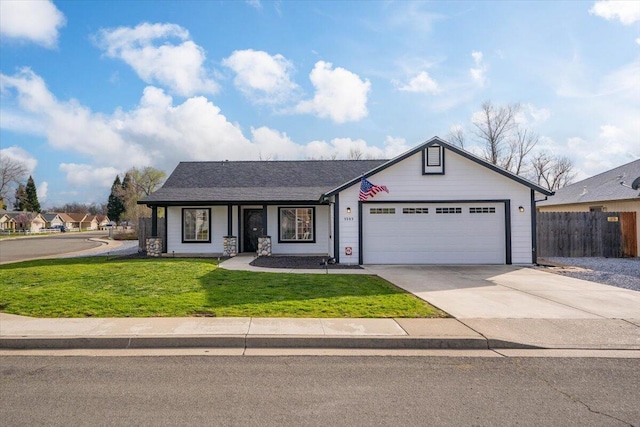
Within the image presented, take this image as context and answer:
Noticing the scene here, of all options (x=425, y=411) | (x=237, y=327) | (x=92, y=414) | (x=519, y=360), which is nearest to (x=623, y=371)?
(x=519, y=360)

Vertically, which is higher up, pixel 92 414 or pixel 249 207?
pixel 249 207

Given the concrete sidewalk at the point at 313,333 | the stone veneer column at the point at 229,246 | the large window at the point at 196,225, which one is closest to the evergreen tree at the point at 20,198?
the large window at the point at 196,225

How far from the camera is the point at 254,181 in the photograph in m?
20.3

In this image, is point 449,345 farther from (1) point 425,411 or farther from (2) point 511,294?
(2) point 511,294

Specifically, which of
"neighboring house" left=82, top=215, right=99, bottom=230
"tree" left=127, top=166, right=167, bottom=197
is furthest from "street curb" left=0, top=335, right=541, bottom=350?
"neighboring house" left=82, top=215, right=99, bottom=230

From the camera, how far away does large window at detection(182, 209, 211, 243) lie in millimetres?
18625

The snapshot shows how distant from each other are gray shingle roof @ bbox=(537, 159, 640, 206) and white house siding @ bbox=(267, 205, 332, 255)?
45.9 feet

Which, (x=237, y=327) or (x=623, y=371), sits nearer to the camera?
(x=623, y=371)

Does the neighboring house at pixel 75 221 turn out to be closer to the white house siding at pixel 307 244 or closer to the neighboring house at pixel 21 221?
the neighboring house at pixel 21 221

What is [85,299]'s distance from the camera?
811cm

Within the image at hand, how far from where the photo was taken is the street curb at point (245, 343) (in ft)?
18.5

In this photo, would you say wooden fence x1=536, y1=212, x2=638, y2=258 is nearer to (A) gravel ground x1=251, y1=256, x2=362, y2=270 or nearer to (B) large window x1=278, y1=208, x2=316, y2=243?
(A) gravel ground x1=251, y1=256, x2=362, y2=270

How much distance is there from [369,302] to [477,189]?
8909 millimetres

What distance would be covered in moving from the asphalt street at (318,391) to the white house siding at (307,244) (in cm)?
1299
